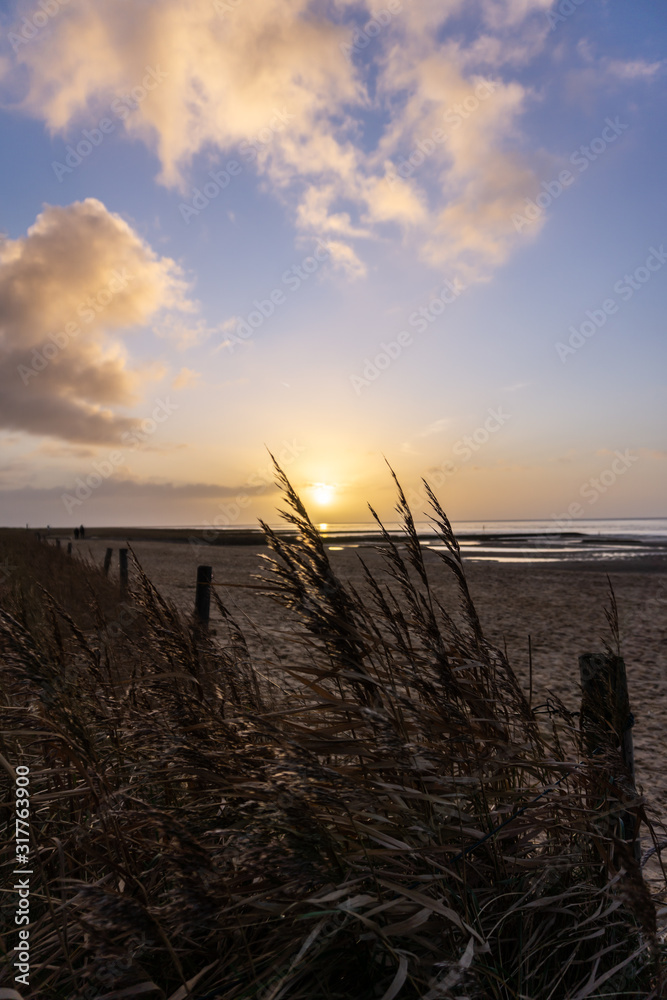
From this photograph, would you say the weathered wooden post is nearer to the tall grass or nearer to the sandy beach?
the tall grass

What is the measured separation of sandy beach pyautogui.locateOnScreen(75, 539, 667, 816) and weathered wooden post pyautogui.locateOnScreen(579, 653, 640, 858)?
29 centimetres

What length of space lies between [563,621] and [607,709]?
1246 cm

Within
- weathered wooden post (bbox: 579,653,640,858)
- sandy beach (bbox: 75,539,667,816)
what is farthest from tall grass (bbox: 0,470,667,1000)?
sandy beach (bbox: 75,539,667,816)

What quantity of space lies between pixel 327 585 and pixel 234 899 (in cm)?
85

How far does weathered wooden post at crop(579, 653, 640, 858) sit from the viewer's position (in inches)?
77.5

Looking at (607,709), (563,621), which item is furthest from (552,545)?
(607,709)

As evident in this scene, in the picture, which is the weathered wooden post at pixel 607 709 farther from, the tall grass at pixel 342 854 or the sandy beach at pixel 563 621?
the sandy beach at pixel 563 621

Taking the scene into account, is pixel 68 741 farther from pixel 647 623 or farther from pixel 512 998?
pixel 647 623

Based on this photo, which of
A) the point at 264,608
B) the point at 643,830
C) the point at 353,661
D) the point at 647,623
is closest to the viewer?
the point at 353,661

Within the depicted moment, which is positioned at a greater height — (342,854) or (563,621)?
(342,854)

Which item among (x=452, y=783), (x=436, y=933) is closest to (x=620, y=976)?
(x=436, y=933)

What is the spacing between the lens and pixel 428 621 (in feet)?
5.44

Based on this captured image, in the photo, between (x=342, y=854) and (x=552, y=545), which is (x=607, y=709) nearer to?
(x=342, y=854)

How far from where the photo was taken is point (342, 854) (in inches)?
57.8
